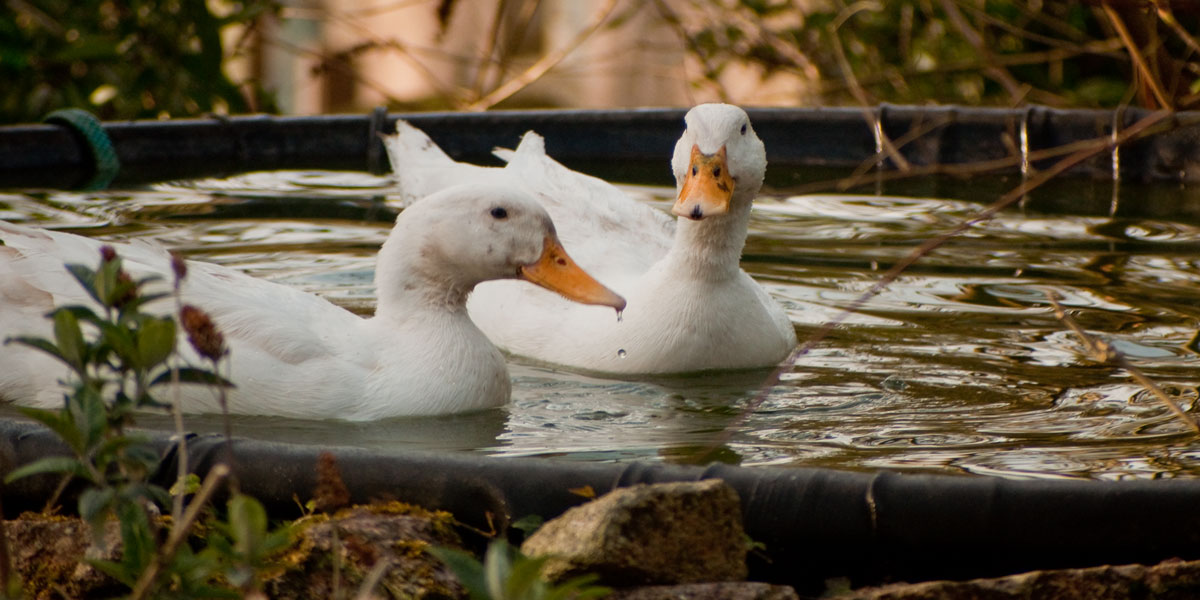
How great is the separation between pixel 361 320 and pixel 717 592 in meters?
1.83

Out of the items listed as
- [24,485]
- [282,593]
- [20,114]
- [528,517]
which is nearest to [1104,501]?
[528,517]

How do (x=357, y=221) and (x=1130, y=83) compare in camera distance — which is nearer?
(x=357, y=221)

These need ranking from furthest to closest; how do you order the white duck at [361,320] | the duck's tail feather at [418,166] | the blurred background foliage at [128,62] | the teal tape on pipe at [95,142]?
the blurred background foliage at [128,62]
the teal tape on pipe at [95,142]
the duck's tail feather at [418,166]
the white duck at [361,320]

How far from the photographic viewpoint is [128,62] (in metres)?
7.81

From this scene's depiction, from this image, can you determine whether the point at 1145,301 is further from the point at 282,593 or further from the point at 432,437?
the point at 282,593

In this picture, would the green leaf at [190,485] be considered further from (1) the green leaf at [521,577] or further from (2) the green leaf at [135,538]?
(1) the green leaf at [521,577]

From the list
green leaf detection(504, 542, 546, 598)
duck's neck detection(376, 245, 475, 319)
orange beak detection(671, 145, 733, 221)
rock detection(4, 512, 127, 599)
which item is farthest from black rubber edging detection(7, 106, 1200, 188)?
green leaf detection(504, 542, 546, 598)

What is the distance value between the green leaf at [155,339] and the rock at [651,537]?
0.70m

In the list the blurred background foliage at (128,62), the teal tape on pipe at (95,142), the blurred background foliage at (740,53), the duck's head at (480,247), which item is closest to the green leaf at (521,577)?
the duck's head at (480,247)

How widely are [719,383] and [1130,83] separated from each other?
545cm

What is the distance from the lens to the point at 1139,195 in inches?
269

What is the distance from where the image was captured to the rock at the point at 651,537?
2.55m

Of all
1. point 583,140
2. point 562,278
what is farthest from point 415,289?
point 583,140

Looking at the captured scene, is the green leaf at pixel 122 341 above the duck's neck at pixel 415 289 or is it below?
above
